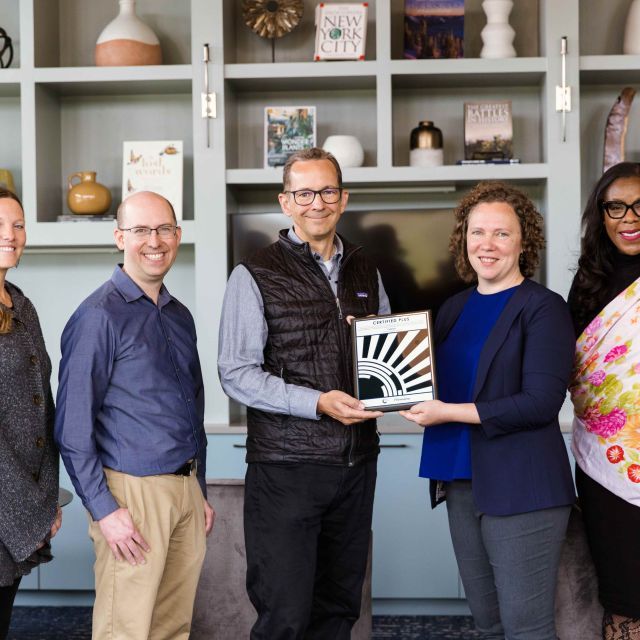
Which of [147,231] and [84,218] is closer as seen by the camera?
[147,231]

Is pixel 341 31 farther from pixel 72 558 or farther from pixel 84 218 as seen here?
pixel 72 558

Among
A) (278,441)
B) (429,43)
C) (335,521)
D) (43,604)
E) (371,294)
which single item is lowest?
(43,604)

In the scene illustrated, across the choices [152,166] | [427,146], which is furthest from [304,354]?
[152,166]

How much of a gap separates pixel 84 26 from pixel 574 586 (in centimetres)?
309

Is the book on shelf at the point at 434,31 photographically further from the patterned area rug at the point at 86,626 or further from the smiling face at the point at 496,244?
the patterned area rug at the point at 86,626

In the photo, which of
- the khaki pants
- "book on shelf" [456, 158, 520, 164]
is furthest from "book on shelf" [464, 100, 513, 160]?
the khaki pants

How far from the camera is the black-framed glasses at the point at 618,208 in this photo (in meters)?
2.12

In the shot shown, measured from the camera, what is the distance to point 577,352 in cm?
209

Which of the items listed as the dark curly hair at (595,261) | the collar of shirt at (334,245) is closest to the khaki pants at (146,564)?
the collar of shirt at (334,245)

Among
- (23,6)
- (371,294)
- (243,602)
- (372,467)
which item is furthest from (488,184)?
(23,6)

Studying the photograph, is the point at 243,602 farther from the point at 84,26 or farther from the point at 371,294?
the point at 84,26

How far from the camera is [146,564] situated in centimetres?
183

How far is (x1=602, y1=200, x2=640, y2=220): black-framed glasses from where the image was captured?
83.6 inches

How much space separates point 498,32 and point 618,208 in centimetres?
158
